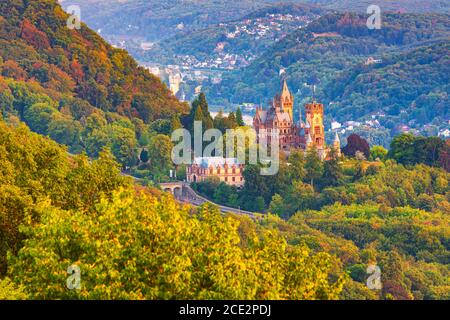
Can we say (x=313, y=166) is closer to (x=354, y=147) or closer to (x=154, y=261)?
(x=354, y=147)

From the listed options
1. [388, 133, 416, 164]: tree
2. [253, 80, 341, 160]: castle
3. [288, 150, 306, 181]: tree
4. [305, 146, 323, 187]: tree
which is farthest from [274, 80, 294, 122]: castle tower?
[288, 150, 306, 181]: tree

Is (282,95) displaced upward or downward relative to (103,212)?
upward

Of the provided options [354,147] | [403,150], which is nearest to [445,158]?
[403,150]

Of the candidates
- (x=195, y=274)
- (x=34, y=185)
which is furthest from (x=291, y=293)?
(x=34, y=185)
